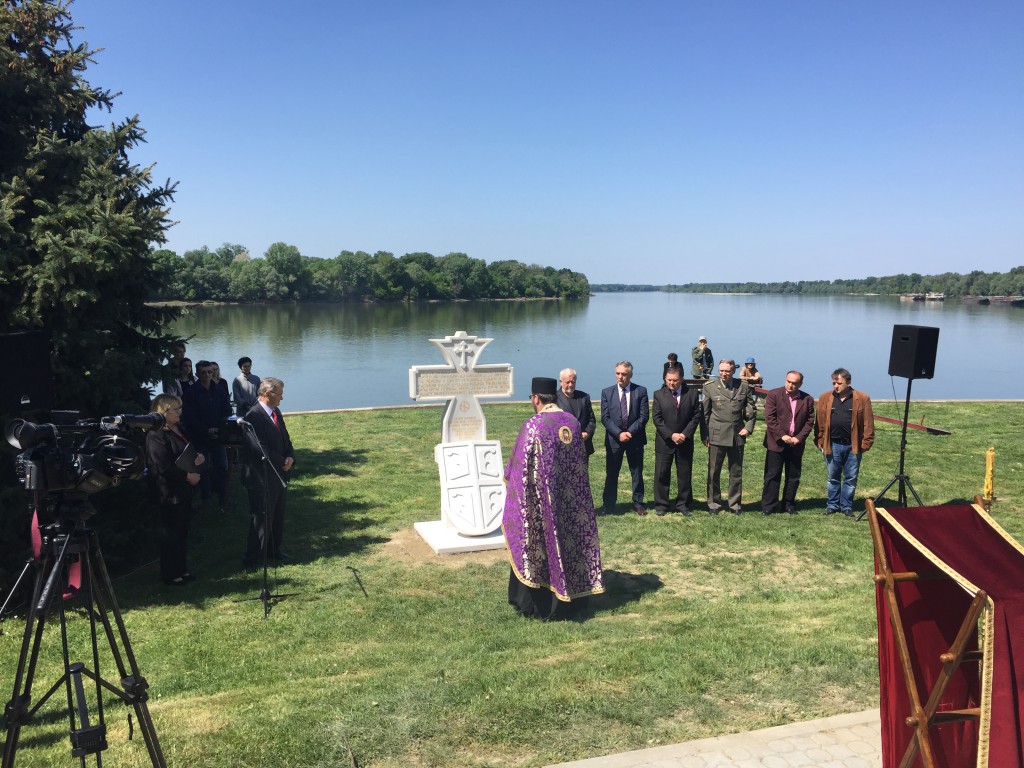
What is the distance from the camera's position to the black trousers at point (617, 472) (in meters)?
9.57

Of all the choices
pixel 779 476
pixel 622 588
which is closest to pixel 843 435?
pixel 779 476

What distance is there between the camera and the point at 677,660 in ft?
17.0

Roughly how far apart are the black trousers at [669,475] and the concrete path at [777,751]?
527cm

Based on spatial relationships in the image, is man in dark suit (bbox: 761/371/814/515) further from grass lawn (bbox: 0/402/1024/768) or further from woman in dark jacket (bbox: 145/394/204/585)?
woman in dark jacket (bbox: 145/394/204/585)

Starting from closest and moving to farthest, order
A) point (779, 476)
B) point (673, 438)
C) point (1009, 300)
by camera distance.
Result: point (673, 438)
point (779, 476)
point (1009, 300)

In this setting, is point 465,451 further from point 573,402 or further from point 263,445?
point 263,445

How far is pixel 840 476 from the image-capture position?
9.80 meters

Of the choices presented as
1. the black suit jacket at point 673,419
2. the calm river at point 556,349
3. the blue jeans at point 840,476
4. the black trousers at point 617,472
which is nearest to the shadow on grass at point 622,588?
the black trousers at point 617,472

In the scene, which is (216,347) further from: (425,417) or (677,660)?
(677,660)

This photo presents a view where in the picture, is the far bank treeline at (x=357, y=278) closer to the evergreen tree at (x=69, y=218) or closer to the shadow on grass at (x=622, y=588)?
the evergreen tree at (x=69, y=218)

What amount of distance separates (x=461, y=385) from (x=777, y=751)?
5709 mm

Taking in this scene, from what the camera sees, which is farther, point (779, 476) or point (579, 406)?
point (779, 476)

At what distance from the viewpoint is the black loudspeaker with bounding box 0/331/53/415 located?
4.61 meters

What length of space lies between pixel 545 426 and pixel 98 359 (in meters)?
4.15
